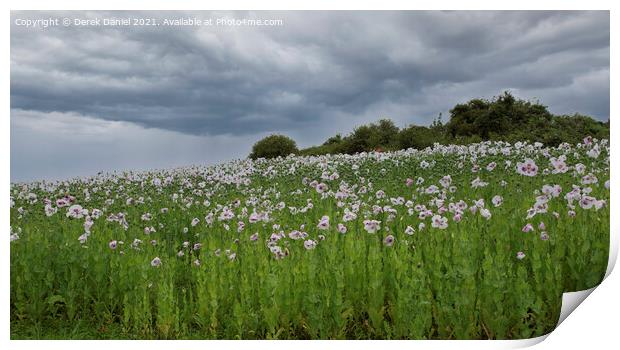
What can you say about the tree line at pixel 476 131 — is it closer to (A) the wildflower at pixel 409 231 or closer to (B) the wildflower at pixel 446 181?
(B) the wildflower at pixel 446 181

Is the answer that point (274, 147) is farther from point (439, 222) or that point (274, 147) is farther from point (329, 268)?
point (329, 268)

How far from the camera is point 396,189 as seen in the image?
6051 mm

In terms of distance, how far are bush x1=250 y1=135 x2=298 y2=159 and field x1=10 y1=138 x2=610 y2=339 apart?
3012mm

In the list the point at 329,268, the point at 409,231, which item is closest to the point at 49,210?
the point at 329,268

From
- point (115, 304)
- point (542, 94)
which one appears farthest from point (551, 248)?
point (115, 304)

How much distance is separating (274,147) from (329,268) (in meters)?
4.97

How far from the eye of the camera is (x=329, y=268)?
12.3 feet

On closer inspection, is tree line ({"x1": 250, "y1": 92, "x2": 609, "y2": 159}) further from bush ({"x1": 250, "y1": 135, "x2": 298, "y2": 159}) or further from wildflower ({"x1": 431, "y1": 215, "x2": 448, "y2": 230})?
wildflower ({"x1": 431, "y1": 215, "x2": 448, "y2": 230})

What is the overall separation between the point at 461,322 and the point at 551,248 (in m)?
0.91

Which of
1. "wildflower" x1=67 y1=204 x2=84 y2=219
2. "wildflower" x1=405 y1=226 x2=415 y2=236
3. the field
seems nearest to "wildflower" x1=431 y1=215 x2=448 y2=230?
the field

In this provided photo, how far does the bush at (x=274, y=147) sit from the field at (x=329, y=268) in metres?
3.01

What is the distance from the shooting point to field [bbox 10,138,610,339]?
11.8 ft

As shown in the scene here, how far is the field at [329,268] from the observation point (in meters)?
3.59

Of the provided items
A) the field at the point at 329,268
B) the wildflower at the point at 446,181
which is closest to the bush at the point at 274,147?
A: the field at the point at 329,268
